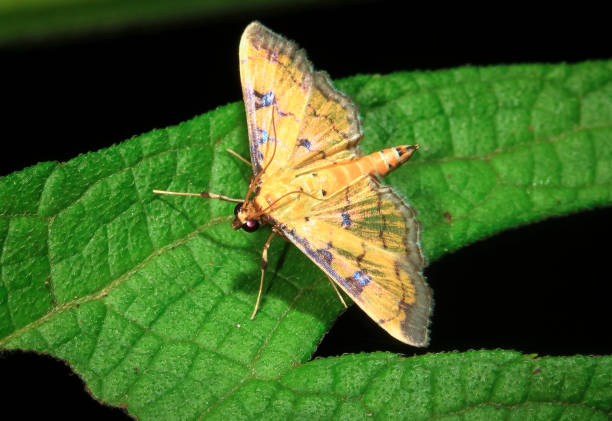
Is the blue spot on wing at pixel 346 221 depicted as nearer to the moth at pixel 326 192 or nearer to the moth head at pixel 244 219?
the moth at pixel 326 192

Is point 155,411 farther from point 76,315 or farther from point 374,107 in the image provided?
point 374,107

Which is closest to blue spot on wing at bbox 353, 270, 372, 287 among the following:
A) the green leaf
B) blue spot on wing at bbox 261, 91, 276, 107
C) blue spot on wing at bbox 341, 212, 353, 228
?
the green leaf

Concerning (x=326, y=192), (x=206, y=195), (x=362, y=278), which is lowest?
(x=362, y=278)

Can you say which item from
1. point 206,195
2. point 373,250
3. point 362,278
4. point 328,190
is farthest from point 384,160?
point 206,195

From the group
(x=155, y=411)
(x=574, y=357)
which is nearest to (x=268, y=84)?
(x=155, y=411)

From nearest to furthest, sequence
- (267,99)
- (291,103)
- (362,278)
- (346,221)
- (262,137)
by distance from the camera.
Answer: (362,278)
(262,137)
(346,221)
(267,99)
(291,103)

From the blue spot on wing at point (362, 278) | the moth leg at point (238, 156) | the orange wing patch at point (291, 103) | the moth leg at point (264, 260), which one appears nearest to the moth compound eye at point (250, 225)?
the moth leg at point (264, 260)

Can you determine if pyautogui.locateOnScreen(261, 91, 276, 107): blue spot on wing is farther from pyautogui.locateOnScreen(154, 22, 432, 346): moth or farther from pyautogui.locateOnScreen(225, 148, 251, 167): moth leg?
pyautogui.locateOnScreen(225, 148, 251, 167): moth leg

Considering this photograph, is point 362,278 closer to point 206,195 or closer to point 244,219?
point 244,219
